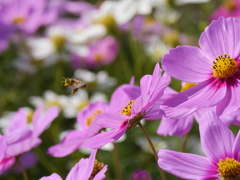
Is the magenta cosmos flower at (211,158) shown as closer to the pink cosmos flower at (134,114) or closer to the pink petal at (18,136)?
the pink cosmos flower at (134,114)

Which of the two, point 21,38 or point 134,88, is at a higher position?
point 134,88

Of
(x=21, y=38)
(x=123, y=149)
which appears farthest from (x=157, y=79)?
(x=21, y=38)

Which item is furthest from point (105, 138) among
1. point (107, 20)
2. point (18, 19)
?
point (18, 19)


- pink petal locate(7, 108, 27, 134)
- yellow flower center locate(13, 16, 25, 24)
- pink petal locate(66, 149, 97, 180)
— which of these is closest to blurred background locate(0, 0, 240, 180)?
yellow flower center locate(13, 16, 25, 24)

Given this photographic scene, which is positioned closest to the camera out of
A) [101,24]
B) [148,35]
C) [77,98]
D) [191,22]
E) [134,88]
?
[134,88]

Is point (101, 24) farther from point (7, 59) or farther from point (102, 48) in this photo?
point (7, 59)

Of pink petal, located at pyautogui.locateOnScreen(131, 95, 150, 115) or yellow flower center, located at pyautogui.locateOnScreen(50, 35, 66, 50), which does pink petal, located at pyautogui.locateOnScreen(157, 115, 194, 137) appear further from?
yellow flower center, located at pyautogui.locateOnScreen(50, 35, 66, 50)
